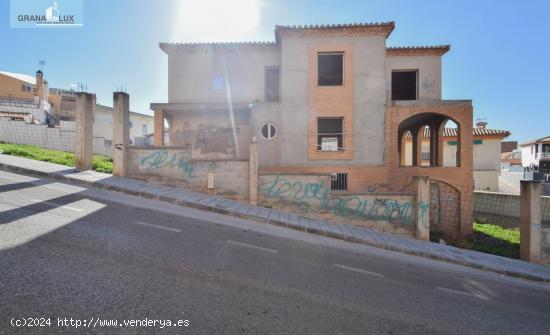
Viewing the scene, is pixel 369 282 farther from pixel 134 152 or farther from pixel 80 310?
pixel 134 152

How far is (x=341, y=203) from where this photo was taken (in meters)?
9.45

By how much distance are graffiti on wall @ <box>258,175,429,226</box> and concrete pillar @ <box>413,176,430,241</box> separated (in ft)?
0.70

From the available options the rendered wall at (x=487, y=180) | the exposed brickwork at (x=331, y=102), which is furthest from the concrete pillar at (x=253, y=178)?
the rendered wall at (x=487, y=180)

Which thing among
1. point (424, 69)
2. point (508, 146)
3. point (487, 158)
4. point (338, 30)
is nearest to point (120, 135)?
point (338, 30)

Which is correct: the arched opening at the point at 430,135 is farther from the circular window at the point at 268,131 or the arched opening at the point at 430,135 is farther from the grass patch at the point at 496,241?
the circular window at the point at 268,131

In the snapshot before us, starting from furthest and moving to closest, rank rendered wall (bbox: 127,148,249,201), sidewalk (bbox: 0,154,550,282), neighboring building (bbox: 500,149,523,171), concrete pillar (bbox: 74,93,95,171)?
neighboring building (bbox: 500,149,523,171)
concrete pillar (bbox: 74,93,95,171)
rendered wall (bbox: 127,148,249,201)
sidewalk (bbox: 0,154,550,282)

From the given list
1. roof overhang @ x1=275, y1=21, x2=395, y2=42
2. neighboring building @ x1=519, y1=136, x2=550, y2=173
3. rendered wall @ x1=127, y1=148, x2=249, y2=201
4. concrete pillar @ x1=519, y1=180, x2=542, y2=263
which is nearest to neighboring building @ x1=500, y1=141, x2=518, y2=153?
neighboring building @ x1=519, y1=136, x2=550, y2=173

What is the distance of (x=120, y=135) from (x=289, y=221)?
7.18m

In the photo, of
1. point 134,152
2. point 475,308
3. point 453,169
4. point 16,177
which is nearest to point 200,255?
point 475,308

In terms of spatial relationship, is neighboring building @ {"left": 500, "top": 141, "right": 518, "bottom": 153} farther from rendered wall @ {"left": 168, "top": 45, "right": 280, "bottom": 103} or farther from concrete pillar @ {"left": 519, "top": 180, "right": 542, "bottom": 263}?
rendered wall @ {"left": 168, "top": 45, "right": 280, "bottom": 103}

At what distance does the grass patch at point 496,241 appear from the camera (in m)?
9.97

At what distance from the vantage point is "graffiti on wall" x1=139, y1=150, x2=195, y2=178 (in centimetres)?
960

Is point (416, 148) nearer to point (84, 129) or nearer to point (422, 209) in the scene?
point (422, 209)

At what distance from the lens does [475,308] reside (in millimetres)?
4156
